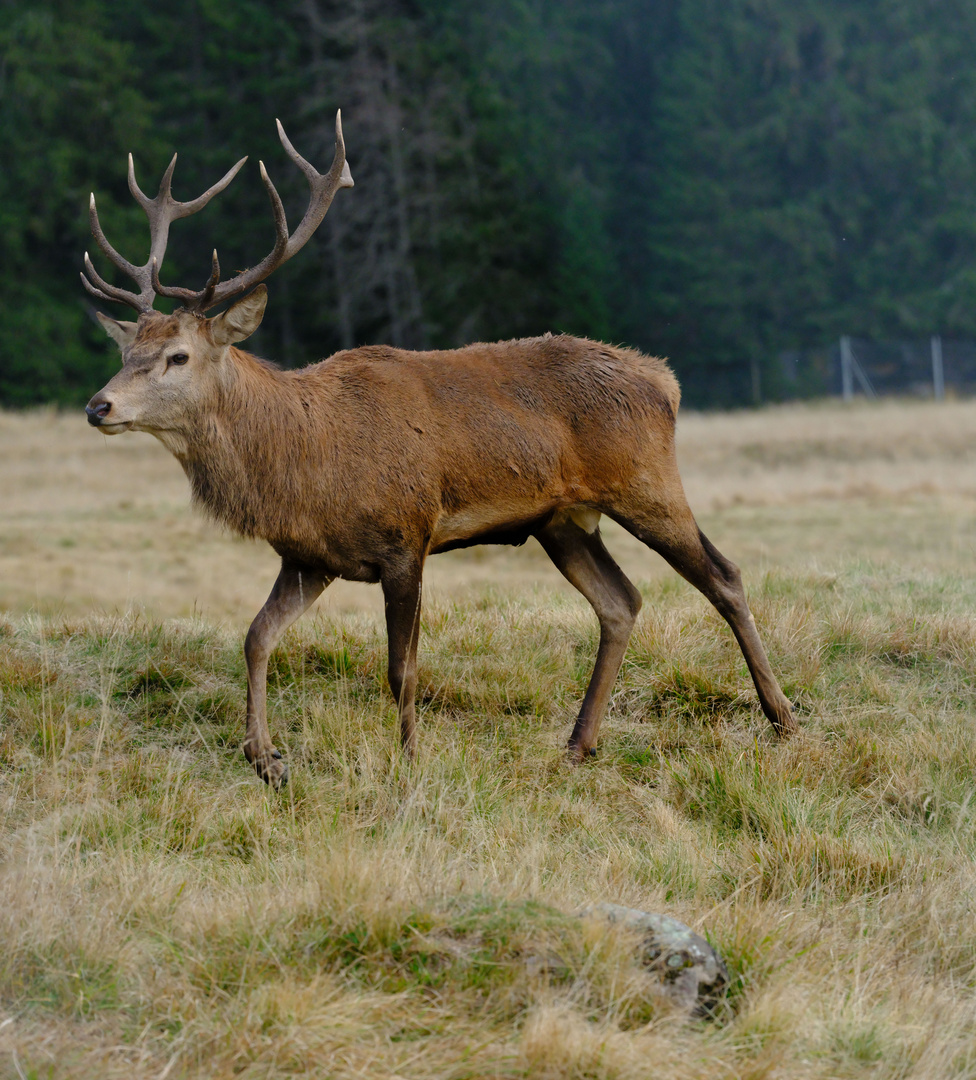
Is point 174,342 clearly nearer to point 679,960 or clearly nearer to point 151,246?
point 151,246

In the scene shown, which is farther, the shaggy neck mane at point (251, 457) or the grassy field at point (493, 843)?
the shaggy neck mane at point (251, 457)

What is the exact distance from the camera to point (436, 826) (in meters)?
4.62

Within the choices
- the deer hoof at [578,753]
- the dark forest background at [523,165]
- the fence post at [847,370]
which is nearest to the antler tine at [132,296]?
the deer hoof at [578,753]

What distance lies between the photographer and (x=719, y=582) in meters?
5.97

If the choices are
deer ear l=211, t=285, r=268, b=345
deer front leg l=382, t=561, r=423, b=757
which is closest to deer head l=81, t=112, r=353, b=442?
deer ear l=211, t=285, r=268, b=345

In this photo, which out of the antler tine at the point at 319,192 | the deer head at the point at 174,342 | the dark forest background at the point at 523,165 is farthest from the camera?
the dark forest background at the point at 523,165

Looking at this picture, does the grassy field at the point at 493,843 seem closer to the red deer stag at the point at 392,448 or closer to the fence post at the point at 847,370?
the red deer stag at the point at 392,448

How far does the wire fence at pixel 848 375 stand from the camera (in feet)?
104

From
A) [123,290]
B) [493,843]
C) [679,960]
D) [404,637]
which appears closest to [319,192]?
[123,290]

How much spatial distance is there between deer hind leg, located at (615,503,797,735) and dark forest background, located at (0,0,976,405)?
2483 cm

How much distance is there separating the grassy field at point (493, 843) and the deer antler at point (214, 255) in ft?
5.95

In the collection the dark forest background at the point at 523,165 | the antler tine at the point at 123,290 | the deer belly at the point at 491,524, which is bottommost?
the deer belly at the point at 491,524

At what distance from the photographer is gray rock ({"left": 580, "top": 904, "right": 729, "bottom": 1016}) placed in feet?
11.4

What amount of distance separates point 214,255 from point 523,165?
104 ft
